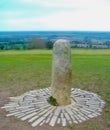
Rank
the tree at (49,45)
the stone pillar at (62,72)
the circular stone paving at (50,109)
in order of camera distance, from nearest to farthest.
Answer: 1. the circular stone paving at (50,109)
2. the stone pillar at (62,72)
3. the tree at (49,45)

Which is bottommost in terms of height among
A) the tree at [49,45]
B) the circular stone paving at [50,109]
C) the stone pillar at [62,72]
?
the tree at [49,45]

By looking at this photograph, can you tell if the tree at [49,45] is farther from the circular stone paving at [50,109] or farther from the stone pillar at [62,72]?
the stone pillar at [62,72]

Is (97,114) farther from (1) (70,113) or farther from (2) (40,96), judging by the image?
(2) (40,96)

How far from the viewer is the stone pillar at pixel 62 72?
8.62 m

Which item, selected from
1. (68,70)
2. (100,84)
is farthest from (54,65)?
(100,84)

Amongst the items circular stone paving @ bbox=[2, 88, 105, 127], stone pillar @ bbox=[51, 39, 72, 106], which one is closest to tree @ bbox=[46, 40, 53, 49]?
circular stone paving @ bbox=[2, 88, 105, 127]

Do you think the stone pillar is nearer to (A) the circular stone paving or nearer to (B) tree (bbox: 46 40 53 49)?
(A) the circular stone paving

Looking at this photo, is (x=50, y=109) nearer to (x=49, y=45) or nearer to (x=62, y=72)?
(x=62, y=72)

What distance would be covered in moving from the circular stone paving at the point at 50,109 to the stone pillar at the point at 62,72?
36cm

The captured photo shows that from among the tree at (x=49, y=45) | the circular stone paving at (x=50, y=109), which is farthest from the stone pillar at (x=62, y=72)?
the tree at (x=49, y=45)

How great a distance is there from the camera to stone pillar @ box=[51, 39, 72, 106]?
862 centimetres

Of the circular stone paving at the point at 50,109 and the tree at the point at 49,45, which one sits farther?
the tree at the point at 49,45

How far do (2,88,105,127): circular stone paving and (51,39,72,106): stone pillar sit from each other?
357 millimetres

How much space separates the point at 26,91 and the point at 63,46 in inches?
111
